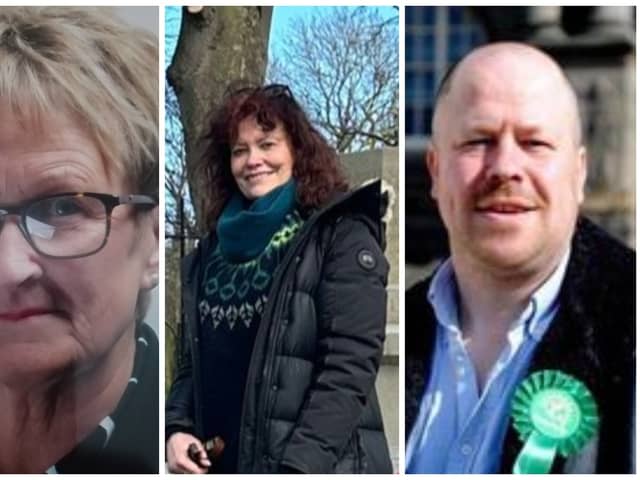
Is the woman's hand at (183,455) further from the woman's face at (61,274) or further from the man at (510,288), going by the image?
the man at (510,288)

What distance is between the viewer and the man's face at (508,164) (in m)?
4.78

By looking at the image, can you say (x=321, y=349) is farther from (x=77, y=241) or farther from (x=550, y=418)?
(x=77, y=241)

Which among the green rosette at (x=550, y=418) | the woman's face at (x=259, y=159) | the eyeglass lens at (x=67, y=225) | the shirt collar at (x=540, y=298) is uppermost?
the woman's face at (x=259, y=159)

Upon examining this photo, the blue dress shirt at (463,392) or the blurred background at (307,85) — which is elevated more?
the blurred background at (307,85)

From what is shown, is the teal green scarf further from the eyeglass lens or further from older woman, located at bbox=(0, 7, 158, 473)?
the eyeglass lens

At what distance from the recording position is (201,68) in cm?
495

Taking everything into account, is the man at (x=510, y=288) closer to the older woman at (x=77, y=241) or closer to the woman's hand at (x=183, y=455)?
the woman's hand at (x=183, y=455)

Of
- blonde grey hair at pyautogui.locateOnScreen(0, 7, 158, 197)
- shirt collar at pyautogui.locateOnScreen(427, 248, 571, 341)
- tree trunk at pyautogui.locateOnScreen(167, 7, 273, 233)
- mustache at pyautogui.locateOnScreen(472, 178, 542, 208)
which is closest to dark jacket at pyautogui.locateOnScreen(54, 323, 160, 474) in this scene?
tree trunk at pyautogui.locateOnScreen(167, 7, 273, 233)

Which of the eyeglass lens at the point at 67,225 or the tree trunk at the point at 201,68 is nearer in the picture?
the eyeglass lens at the point at 67,225

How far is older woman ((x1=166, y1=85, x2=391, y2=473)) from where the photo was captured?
4852mm

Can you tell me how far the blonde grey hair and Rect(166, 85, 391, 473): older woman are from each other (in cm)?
27

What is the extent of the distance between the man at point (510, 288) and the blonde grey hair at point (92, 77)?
1.10m

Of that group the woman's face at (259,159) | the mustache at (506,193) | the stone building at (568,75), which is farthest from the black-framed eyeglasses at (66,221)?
the mustache at (506,193)

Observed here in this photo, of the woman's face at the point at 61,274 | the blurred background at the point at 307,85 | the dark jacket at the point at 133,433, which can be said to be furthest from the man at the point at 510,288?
the woman's face at the point at 61,274
